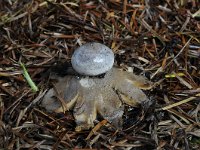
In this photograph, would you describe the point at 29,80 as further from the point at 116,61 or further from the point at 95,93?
the point at 116,61

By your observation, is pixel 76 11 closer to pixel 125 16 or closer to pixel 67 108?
pixel 125 16

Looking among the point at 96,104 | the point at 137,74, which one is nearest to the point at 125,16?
the point at 137,74

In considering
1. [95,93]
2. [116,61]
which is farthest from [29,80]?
[116,61]

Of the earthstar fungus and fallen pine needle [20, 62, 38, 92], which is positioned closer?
the earthstar fungus

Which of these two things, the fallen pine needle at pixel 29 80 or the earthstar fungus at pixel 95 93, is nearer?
the earthstar fungus at pixel 95 93
